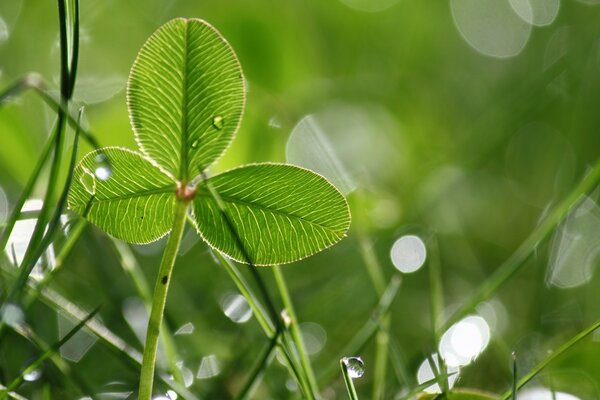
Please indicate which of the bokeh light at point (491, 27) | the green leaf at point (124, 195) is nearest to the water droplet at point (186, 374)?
the green leaf at point (124, 195)

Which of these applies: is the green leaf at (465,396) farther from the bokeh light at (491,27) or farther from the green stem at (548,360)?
the bokeh light at (491,27)

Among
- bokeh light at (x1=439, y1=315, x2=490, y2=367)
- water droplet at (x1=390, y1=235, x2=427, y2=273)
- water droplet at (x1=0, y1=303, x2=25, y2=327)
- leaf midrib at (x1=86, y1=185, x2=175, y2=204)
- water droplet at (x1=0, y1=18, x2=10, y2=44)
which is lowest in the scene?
water droplet at (x1=0, y1=303, x2=25, y2=327)

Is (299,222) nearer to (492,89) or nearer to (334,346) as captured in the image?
(334,346)

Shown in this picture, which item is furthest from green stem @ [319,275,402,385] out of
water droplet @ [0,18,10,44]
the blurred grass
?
water droplet @ [0,18,10,44]

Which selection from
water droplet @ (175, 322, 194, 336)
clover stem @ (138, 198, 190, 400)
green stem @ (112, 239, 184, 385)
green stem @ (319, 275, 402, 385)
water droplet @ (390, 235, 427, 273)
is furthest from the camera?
water droplet @ (390, 235, 427, 273)

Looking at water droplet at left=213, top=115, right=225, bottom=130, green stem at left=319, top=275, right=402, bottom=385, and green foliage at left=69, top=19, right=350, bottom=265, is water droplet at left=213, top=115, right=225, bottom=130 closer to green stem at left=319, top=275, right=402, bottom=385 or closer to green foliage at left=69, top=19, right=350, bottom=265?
green foliage at left=69, top=19, right=350, bottom=265

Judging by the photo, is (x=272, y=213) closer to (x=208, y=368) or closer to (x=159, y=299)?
(x=159, y=299)

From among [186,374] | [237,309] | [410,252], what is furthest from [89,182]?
[410,252]
